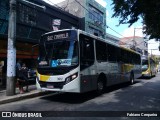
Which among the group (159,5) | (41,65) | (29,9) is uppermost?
(29,9)

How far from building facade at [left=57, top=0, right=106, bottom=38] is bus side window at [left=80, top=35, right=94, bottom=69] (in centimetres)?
1468

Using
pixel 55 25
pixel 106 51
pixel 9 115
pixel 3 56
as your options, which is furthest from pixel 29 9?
pixel 9 115

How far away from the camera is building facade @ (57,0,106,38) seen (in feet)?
85.2

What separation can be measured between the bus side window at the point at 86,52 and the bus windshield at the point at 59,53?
41cm

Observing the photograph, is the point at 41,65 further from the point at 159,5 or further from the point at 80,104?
the point at 159,5

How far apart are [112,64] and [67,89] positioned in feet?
17.0

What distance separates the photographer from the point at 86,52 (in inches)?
402

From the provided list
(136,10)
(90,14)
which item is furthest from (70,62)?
(90,14)

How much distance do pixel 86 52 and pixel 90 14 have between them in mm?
18283

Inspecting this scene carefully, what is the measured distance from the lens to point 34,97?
432 inches

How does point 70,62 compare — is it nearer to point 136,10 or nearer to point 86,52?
point 86,52

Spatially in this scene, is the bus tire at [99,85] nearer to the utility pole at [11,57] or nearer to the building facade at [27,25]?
the utility pole at [11,57]

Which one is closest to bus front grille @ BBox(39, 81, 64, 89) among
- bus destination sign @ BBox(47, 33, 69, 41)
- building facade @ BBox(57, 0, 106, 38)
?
bus destination sign @ BBox(47, 33, 69, 41)

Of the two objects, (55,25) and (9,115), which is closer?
(9,115)
